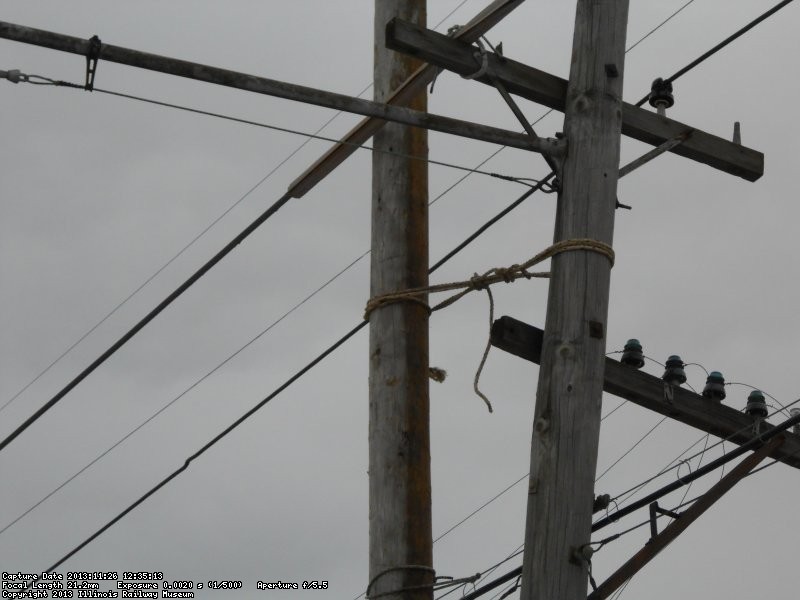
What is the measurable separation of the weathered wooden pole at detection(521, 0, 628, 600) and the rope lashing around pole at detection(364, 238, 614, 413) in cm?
4

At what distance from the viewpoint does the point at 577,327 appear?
6.29 meters

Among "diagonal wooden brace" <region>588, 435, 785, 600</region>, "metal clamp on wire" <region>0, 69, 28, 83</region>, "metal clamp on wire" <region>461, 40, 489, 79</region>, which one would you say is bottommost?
"diagonal wooden brace" <region>588, 435, 785, 600</region>

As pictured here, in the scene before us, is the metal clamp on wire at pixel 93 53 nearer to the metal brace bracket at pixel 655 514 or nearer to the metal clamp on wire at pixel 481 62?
the metal clamp on wire at pixel 481 62

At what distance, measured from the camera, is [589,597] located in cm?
640

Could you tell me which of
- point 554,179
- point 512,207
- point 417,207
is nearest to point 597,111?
point 554,179

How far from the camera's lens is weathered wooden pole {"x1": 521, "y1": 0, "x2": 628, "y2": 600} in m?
5.96

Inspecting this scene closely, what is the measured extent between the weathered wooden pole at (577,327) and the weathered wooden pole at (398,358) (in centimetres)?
61

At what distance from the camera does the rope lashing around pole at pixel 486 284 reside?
6438mm

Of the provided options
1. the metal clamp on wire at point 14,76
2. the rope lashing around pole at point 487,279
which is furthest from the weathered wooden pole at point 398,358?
the metal clamp on wire at point 14,76

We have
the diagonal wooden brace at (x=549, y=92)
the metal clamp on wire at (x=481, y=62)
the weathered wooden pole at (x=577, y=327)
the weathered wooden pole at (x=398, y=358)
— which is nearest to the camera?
the weathered wooden pole at (x=577, y=327)

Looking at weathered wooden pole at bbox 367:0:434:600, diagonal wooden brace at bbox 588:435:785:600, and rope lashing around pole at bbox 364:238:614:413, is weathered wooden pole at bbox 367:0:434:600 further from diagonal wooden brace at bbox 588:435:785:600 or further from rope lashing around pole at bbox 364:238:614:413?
Answer: diagonal wooden brace at bbox 588:435:785:600

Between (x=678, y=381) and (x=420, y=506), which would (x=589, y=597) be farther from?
(x=678, y=381)

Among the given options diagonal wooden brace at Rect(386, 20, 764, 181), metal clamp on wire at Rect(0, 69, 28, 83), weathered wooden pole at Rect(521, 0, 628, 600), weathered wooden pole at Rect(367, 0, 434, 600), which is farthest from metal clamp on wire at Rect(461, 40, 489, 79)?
metal clamp on wire at Rect(0, 69, 28, 83)

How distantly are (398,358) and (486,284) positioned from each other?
650 mm
